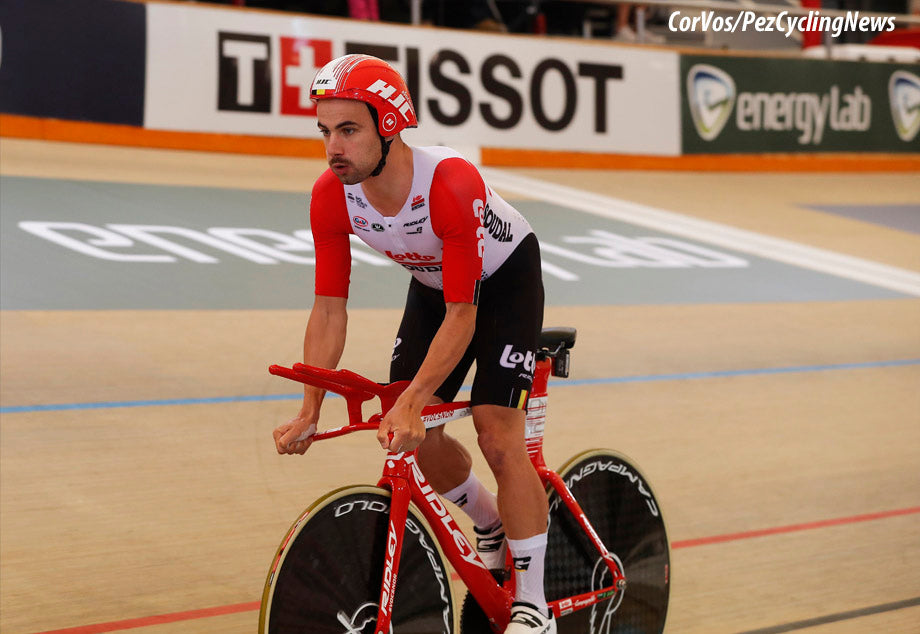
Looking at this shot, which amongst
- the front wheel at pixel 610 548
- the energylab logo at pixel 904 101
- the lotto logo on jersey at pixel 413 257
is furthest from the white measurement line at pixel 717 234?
the lotto logo on jersey at pixel 413 257

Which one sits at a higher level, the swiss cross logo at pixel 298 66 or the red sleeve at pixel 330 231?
the swiss cross logo at pixel 298 66

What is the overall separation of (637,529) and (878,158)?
11.6 m

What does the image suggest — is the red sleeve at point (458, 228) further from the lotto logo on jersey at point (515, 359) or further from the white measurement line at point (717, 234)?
the white measurement line at point (717, 234)

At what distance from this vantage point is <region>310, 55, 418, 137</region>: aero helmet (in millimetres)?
2201

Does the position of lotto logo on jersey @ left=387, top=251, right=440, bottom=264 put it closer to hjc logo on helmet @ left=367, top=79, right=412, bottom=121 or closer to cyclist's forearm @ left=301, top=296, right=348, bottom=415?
cyclist's forearm @ left=301, top=296, right=348, bottom=415

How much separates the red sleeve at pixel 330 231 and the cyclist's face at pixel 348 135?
21cm

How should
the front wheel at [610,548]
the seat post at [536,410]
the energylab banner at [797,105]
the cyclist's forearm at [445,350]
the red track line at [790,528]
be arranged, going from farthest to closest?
the energylab banner at [797,105] → the red track line at [790,528] → the front wheel at [610,548] → the seat post at [536,410] → the cyclist's forearm at [445,350]

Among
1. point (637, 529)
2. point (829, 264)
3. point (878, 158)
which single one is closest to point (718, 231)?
point (829, 264)

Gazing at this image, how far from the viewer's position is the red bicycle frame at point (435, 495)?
2.22 meters

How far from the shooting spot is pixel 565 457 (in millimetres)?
4551

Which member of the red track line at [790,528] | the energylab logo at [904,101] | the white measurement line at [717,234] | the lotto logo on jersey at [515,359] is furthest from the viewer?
the energylab logo at [904,101]

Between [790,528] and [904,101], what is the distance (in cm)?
1048

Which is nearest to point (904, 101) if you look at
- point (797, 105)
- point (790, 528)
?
point (797, 105)

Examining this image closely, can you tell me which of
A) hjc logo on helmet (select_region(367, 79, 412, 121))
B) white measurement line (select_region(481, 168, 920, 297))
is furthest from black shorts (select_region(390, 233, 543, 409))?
white measurement line (select_region(481, 168, 920, 297))
